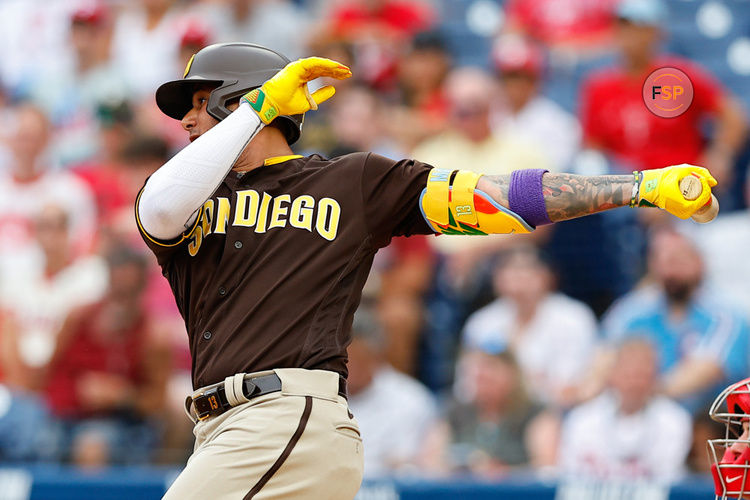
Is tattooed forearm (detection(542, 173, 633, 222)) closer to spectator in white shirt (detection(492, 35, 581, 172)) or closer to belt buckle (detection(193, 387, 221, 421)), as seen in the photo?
belt buckle (detection(193, 387, 221, 421))

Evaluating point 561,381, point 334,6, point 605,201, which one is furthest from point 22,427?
point 605,201

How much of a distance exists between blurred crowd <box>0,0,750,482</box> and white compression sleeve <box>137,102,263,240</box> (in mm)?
3174

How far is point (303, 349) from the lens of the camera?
3.19 meters

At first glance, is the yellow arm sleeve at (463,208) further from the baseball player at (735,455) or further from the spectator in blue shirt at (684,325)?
the spectator in blue shirt at (684,325)

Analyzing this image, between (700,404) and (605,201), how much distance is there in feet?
11.8

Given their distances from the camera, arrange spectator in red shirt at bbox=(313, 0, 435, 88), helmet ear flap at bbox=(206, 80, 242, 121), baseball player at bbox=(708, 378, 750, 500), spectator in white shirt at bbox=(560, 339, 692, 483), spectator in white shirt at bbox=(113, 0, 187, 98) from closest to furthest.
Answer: baseball player at bbox=(708, 378, 750, 500), helmet ear flap at bbox=(206, 80, 242, 121), spectator in white shirt at bbox=(560, 339, 692, 483), spectator in red shirt at bbox=(313, 0, 435, 88), spectator in white shirt at bbox=(113, 0, 187, 98)

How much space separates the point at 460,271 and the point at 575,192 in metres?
4.63

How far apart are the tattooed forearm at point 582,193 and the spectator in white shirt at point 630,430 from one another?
3.36 metres

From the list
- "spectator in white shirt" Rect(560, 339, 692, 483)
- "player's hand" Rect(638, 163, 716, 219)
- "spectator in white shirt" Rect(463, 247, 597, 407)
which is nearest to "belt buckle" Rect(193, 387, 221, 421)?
"player's hand" Rect(638, 163, 716, 219)

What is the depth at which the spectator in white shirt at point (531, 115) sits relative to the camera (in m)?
8.30

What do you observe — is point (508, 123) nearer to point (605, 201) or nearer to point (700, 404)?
point (700, 404)

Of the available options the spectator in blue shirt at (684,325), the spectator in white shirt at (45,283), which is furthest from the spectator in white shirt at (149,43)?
the spectator in blue shirt at (684,325)

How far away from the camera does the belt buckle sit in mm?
3188

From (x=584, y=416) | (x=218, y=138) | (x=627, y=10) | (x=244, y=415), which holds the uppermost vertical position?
(x=627, y=10)
